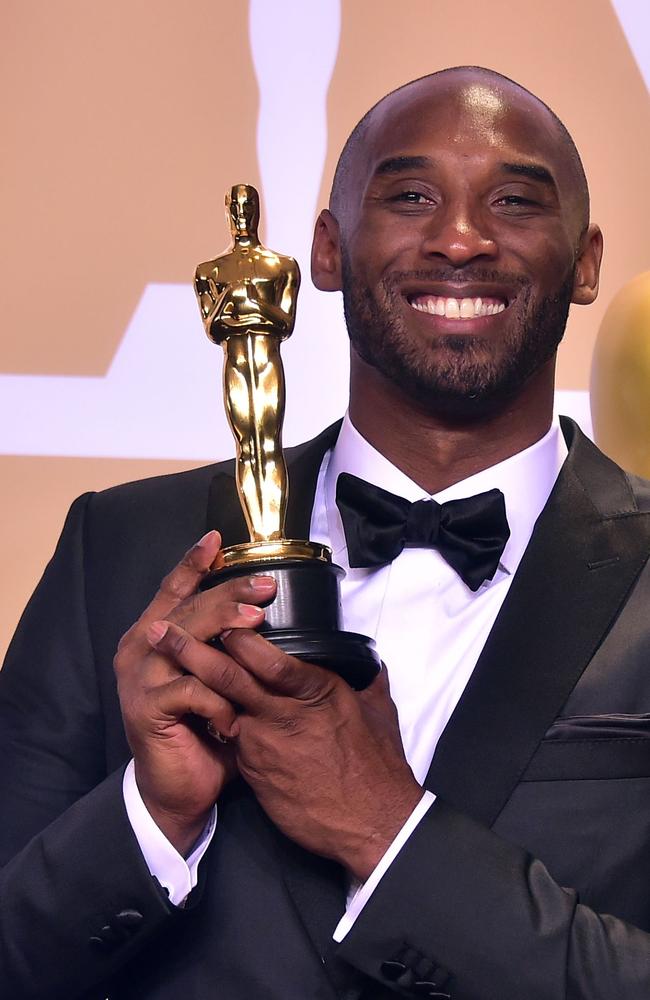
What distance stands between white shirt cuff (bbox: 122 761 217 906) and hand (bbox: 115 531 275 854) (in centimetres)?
1

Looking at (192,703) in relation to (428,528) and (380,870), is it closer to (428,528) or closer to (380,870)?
(380,870)

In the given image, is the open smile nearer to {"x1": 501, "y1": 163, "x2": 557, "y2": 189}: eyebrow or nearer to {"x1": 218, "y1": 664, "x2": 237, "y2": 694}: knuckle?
{"x1": 501, "y1": 163, "x2": 557, "y2": 189}: eyebrow

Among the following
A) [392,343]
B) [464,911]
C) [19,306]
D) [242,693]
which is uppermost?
[19,306]

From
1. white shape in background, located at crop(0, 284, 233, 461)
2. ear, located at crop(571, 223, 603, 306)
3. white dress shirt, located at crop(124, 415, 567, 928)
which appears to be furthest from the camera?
white shape in background, located at crop(0, 284, 233, 461)

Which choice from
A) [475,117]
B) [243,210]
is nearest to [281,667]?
[243,210]

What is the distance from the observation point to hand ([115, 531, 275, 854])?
160 centimetres


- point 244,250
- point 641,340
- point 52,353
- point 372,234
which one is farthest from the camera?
point 52,353

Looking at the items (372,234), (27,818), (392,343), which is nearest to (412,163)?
(372,234)

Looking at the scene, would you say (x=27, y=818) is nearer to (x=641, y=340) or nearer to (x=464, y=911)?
(x=464, y=911)

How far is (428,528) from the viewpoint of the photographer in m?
1.99

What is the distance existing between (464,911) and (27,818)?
1.95 ft

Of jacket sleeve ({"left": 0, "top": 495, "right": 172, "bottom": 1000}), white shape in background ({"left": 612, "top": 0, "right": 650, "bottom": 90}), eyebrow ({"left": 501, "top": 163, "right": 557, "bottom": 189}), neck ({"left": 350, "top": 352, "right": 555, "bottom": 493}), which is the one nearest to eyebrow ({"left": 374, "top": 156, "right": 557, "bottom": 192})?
eyebrow ({"left": 501, "top": 163, "right": 557, "bottom": 189})

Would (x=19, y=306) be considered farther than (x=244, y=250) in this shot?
Yes

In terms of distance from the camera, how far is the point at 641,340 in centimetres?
242
